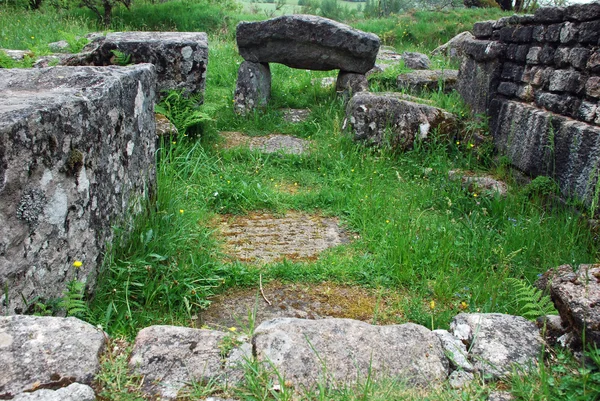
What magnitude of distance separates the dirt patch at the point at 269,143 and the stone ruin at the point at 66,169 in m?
2.18

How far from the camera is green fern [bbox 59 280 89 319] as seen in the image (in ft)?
6.87

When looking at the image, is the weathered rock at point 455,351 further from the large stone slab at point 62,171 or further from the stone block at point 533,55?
the stone block at point 533,55

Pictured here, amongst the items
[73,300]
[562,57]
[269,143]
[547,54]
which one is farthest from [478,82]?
[73,300]

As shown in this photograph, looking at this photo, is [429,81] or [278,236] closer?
[278,236]

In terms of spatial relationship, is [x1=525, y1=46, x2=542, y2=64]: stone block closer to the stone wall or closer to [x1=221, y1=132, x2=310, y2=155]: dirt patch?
the stone wall

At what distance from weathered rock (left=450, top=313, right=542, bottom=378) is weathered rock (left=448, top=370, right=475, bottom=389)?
52 millimetres

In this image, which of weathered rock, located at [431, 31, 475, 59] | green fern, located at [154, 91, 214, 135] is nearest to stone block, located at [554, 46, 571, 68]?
green fern, located at [154, 91, 214, 135]

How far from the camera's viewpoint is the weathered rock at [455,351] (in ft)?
5.87

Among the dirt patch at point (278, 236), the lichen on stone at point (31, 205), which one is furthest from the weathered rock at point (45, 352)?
the dirt patch at point (278, 236)

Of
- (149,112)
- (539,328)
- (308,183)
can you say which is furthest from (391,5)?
(539,328)

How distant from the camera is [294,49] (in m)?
6.63

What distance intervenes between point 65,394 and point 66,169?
3.51 feet

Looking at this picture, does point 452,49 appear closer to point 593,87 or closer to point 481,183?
point 481,183

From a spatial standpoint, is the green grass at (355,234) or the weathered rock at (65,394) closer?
the weathered rock at (65,394)
